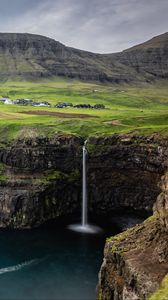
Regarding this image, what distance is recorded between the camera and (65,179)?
3290 inches

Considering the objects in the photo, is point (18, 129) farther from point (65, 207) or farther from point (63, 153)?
point (65, 207)

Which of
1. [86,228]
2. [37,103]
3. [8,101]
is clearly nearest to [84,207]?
[86,228]

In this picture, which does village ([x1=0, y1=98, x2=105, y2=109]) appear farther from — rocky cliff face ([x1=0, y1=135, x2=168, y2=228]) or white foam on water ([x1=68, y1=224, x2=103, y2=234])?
white foam on water ([x1=68, y1=224, x2=103, y2=234])

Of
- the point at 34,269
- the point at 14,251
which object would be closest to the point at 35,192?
the point at 14,251

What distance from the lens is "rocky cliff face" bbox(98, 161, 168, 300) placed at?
3459 centimetres

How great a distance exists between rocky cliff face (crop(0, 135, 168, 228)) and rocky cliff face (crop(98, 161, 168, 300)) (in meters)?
37.0

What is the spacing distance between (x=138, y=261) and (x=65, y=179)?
1875 inches

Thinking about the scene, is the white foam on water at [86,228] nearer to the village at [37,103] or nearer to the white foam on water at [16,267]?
the white foam on water at [16,267]

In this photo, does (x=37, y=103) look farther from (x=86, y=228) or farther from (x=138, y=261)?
(x=138, y=261)

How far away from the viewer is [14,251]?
6825cm

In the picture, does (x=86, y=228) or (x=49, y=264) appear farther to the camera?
(x=86, y=228)

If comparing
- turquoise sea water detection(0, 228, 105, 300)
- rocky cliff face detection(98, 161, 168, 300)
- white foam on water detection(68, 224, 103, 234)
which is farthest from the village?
rocky cliff face detection(98, 161, 168, 300)

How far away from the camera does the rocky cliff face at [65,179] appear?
3156 inches

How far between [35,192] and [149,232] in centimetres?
4355
